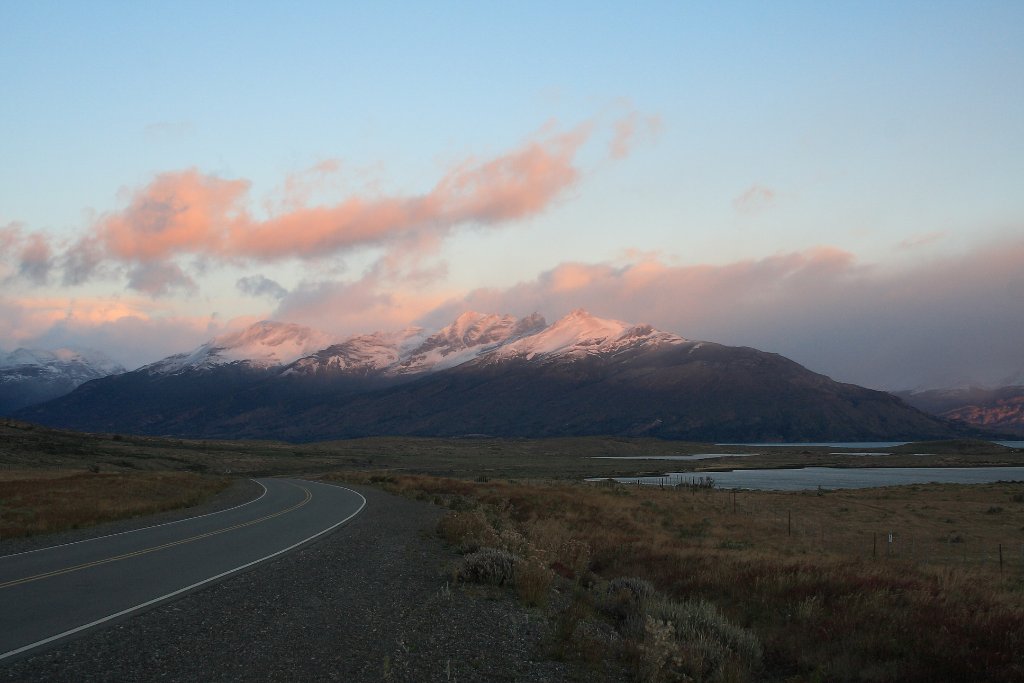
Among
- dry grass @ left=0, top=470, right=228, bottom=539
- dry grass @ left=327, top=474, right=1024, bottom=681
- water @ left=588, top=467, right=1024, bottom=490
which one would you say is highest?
dry grass @ left=0, top=470, right=228, bottom=539

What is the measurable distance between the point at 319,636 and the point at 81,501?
25679 mm

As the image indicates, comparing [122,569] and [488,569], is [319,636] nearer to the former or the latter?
[488,569]

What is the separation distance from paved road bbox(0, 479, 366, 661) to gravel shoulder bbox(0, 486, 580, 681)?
602 millimetres

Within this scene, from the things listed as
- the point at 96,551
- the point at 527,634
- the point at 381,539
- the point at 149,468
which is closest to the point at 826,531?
the point at 381,539

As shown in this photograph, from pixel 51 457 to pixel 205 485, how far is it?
122 feet

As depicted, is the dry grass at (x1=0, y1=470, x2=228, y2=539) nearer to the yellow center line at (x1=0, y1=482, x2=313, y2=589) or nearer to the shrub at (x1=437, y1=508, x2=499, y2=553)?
the yellow center line at (x1=0, y1=482, x2=313, y2=589)

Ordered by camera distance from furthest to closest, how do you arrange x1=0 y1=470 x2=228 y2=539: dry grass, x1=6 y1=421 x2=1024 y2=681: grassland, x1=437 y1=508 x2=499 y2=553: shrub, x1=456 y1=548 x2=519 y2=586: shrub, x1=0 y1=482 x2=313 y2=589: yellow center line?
x1=0 y1=470 x2=228 y2=539: dry grass, x1=437 y1=508 x2=499 y2=553: shrub, x1=456 y1=548 x2=519 y2=586: shrub, x1=0 y1=482 x2=313 y2=589: yellow center line, x1=6 y1=421 x2=1024 y2=681: grassland

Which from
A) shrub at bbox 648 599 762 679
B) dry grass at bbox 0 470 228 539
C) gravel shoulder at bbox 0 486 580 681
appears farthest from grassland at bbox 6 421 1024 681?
gravel shoulder at bbox 0 486 580 681

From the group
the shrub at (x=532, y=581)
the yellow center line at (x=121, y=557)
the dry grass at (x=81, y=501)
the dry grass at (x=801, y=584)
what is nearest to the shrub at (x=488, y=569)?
the shrub at (x=532, y=581)

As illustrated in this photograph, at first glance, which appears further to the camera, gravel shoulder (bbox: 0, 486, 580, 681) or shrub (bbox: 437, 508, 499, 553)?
shrub (bbox: 437, 508, 499, 553)

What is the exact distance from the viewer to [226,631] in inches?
404

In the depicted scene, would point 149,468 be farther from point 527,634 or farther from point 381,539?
point 527,634

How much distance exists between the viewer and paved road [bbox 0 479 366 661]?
10398 millimetres

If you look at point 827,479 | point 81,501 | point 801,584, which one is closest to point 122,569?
point 801,584
